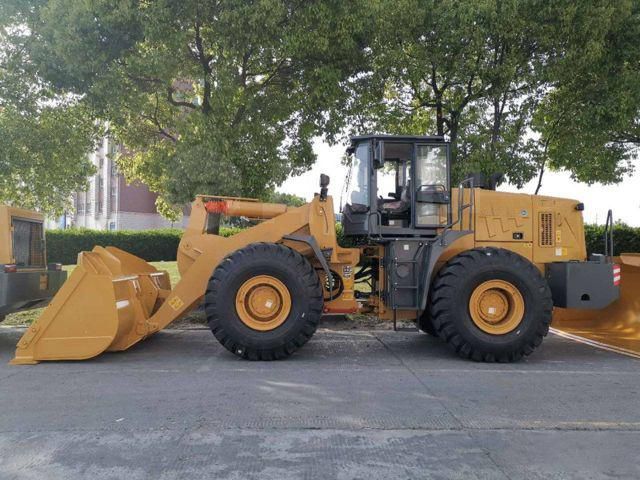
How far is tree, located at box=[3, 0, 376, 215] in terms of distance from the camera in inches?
349

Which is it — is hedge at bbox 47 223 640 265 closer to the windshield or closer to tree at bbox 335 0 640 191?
tree at bbox 335 0 640 191

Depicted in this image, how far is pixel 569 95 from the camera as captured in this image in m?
10.8

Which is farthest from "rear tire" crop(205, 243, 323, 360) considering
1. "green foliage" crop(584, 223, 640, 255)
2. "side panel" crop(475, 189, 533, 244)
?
"green foliage" crop(584, 223, 640, 255)

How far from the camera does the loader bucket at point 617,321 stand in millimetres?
8359

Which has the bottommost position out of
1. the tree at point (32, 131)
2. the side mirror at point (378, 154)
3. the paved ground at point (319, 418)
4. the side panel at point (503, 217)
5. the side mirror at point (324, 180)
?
the paved ground at point (319, 418)

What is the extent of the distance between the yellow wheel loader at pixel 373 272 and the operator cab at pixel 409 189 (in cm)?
2

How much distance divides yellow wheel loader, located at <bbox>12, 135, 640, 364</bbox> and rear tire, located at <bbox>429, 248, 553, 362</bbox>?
1 cm

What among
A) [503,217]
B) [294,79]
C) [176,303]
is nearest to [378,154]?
[503,217]

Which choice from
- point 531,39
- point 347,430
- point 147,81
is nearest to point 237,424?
point 347,430

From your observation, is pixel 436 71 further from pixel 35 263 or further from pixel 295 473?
pixel 295 473

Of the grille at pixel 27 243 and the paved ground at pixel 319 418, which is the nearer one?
the paved ground at pixel 319 418

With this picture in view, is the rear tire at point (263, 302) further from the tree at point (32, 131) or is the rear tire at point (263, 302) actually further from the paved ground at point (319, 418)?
the tree at point (32, 131)

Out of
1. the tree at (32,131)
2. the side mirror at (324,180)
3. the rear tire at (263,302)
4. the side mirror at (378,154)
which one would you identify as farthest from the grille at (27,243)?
the side mirror at (378,154)

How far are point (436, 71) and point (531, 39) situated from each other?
73.7 inches
